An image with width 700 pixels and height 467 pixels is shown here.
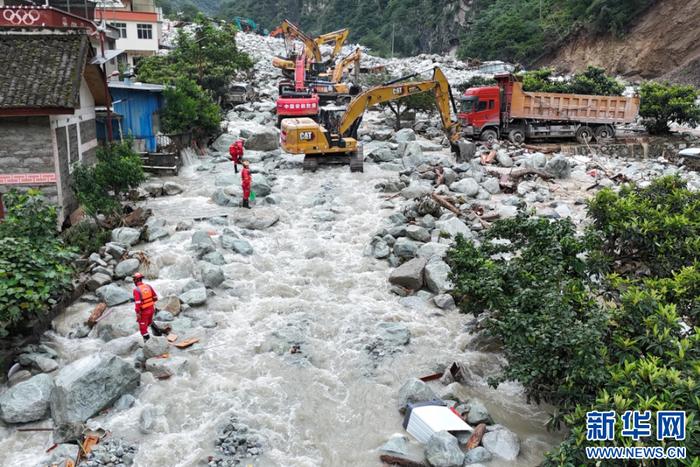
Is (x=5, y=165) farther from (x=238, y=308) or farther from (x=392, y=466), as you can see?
(x=392, y=466)

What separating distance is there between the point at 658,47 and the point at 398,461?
42469mm

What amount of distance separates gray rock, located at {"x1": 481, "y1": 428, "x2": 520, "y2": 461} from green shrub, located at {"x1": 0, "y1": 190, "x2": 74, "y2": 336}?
635 cm

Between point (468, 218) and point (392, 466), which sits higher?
point (468, 218)

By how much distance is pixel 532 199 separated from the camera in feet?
55.4

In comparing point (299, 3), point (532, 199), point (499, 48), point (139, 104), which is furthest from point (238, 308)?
point (299, 3)

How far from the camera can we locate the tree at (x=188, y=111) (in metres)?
20.4

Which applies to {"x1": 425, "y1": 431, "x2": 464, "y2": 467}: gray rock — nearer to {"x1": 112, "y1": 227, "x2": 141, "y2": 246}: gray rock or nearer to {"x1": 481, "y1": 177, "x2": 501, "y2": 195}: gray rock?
{"x1": 112, "y1": 227, "x2": 141, "y2": 246}: gray rock

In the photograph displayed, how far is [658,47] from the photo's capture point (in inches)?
1556

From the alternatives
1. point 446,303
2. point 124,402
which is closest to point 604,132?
point 446,303

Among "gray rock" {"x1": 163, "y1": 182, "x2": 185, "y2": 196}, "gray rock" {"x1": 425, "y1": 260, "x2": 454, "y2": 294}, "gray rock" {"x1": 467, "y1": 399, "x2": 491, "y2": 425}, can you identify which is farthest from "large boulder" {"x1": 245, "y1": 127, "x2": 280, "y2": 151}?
"gray rock" {"x1": 467, "y1": 399, "x2": 491, "y2": 425}

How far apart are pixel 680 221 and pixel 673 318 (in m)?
3.06

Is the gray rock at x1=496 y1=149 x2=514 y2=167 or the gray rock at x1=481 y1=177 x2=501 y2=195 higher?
the gray rock at x1=496 y1=149 x2=514 y2=167

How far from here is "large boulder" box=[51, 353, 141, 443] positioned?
6.93m

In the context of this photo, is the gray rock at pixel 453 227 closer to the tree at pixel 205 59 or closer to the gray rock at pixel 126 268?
the gray rock at pixel 126 268
